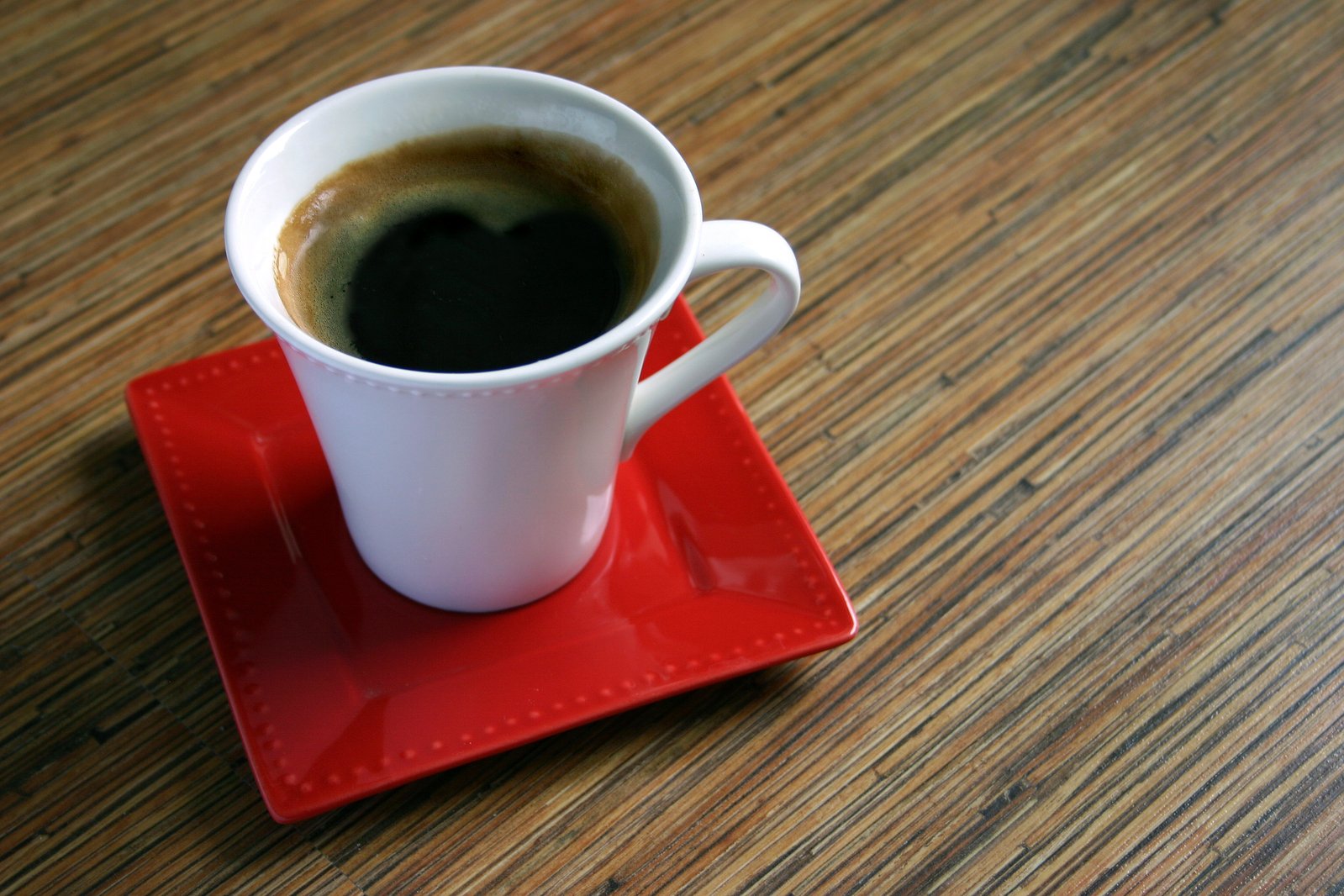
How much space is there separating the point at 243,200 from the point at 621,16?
17.9 inches

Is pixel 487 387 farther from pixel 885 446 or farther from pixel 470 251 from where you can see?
pixel 885 446

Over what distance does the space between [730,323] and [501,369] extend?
0.36ft

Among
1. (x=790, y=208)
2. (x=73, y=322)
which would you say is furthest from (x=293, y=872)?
(x=790, y=208)

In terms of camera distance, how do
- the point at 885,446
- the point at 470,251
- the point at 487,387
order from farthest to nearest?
1. the point at 885,446
2. the point at 470,251
3. the point at 487,387

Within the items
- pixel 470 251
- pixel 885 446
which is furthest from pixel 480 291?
pixel 885 446

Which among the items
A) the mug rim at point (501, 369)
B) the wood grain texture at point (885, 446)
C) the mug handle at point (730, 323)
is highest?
the mug rim at point (501, 369)

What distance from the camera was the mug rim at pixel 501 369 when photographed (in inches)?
17.5

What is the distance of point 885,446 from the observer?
2.26ft

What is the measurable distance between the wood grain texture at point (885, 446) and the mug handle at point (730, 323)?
0.13 m

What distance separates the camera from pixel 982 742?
586 millimetres

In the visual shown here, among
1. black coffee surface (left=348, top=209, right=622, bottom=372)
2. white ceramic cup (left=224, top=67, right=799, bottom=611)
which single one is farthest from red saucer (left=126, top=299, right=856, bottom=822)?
black coffee surface (left=348, top=209, right=622, bottom=372)

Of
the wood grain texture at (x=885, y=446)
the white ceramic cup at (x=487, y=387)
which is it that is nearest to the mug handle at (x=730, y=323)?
the white ceramic cup at (x=487, y=387)

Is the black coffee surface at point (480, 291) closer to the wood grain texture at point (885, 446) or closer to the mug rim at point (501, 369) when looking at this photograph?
the mug rim at point (501, 369)

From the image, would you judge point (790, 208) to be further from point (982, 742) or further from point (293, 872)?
point (293, 872)
